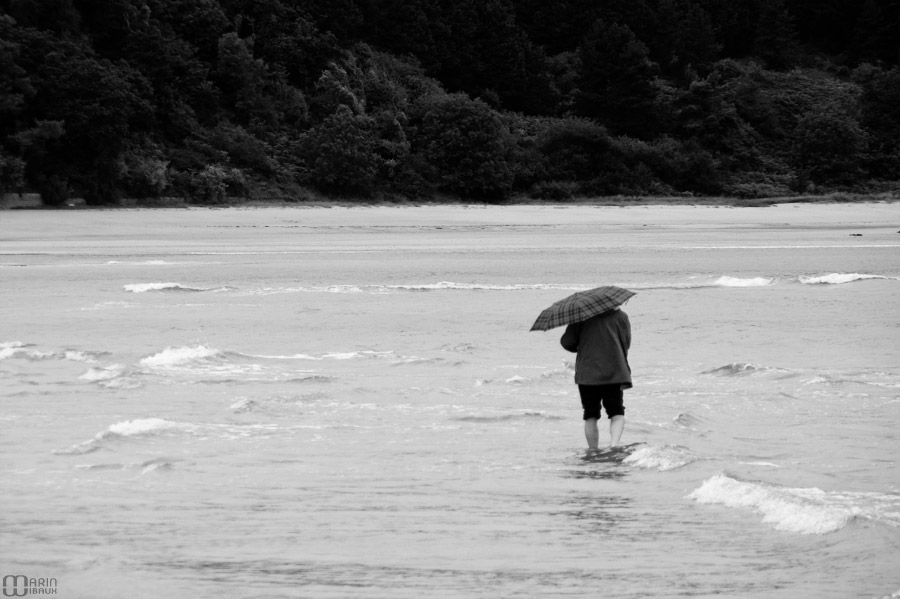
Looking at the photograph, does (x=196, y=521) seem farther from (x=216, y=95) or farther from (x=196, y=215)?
(x=216, y=95)

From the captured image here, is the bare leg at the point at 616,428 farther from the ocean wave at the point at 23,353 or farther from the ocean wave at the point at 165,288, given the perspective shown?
the ocean wave at the point at 165,288

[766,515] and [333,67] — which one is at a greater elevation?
[333,67]

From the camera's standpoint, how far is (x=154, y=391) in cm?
1203

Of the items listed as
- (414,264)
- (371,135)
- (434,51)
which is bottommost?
(414,264)

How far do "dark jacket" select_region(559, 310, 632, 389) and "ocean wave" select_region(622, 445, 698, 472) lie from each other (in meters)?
0.56

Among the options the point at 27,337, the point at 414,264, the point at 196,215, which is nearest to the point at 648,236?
the point at 414,264

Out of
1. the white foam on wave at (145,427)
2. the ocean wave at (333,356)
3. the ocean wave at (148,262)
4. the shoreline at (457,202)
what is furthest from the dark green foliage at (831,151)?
the white foam on wave at (145,427)

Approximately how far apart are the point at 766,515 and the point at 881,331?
10402 millimetres

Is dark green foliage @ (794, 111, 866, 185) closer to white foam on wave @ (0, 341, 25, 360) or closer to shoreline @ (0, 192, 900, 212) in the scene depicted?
shoreline @ (0, 192, 900, 212)

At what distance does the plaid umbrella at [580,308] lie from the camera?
8883 mm

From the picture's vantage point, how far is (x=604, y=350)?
915cm

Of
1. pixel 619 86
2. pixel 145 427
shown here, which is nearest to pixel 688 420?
pixel 145 427

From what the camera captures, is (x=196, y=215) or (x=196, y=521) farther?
(x=196, y=215)

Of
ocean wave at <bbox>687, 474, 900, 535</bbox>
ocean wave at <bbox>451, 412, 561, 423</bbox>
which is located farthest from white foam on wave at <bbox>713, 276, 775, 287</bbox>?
ocean wave at <bbox>687, 474, 900, 535</bbox>
